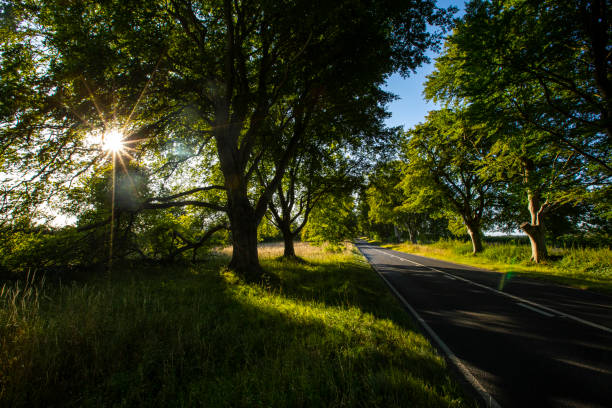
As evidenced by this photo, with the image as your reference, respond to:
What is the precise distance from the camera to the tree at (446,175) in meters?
19.4

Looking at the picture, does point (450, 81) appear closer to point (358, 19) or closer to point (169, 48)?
point (358, 19)

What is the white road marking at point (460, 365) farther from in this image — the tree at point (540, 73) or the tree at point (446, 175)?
the tree at point (446, 175)

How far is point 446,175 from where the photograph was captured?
20.8m

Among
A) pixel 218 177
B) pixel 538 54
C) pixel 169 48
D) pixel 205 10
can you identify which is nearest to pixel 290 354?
pixel 169 48

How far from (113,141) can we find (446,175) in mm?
24777

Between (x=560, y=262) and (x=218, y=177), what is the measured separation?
72.3 feet

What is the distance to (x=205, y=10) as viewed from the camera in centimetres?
788

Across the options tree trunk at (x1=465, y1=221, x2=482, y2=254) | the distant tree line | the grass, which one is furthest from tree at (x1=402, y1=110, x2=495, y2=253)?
the grass

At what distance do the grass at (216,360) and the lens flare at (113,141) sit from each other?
17.4 ft

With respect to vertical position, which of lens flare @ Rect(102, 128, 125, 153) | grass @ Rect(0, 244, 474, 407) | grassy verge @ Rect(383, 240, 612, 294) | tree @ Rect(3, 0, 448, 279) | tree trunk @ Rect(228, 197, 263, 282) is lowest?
grassy verge @ Rect(383, 240, 612, 294)

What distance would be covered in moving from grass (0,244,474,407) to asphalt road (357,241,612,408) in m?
0.71

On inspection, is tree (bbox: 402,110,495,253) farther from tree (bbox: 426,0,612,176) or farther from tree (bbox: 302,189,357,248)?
tree (bbox: 426,0,612,176)

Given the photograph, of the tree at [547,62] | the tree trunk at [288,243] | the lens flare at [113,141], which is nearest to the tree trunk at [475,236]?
the tree at [547,62]

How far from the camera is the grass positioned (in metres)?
2.54
